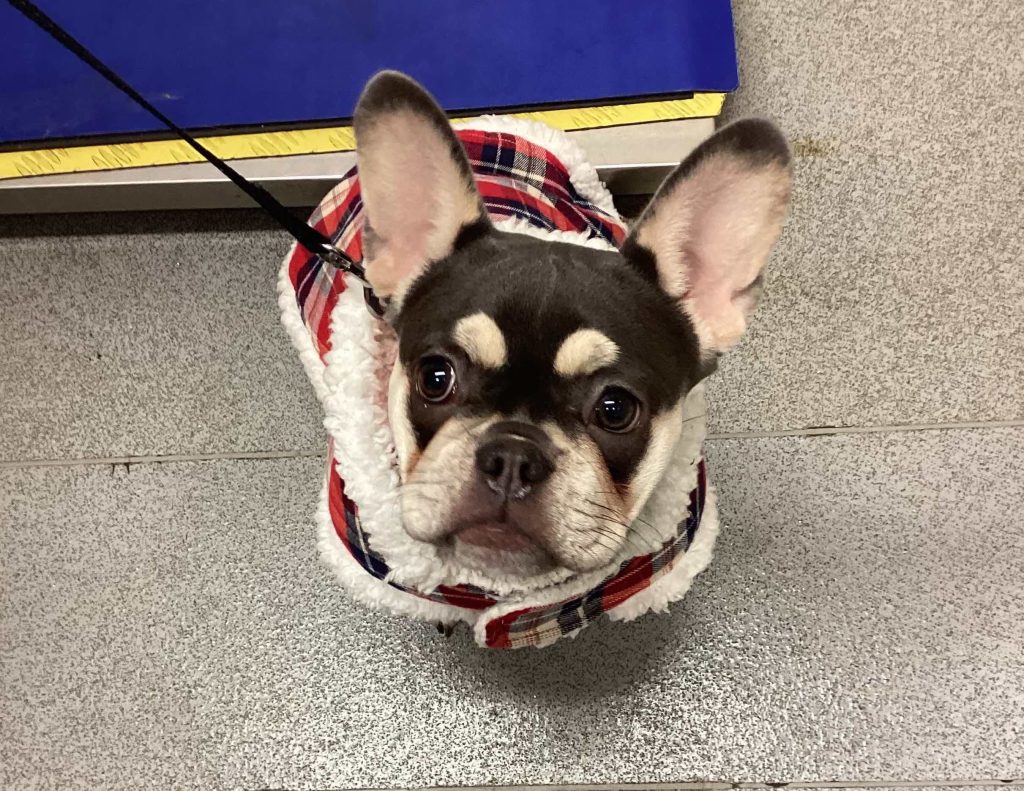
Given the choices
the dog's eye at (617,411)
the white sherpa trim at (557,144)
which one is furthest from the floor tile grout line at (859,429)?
the dog's eye at (617,411)

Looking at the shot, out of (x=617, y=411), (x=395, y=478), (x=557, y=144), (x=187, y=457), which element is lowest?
(x=187, y=457)

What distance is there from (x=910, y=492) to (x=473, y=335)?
944 mm

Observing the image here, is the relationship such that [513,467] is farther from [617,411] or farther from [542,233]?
[542,233]

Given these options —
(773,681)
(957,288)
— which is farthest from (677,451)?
(957,288)

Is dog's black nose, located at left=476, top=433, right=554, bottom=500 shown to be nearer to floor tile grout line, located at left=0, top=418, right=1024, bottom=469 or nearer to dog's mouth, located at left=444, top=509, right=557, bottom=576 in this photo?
dog's mouth, located at left=444, top=509, right=557, bottom=576

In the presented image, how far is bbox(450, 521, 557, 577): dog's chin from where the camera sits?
76cm

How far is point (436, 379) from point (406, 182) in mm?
218

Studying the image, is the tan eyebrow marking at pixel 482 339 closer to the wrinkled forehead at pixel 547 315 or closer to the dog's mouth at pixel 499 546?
the wrinkled forehead at pixel 547 315

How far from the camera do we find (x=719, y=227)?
81 cm

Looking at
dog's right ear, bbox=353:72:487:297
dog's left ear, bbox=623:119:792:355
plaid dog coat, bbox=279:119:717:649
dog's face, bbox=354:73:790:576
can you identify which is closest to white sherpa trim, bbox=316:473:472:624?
plaid dog coat, bbox=279:119:717:649

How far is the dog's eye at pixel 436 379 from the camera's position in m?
0.82

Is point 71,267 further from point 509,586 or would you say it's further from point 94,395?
point 509,586

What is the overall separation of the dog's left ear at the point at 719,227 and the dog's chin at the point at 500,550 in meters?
0.32

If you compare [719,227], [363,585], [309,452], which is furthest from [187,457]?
[719,227]
